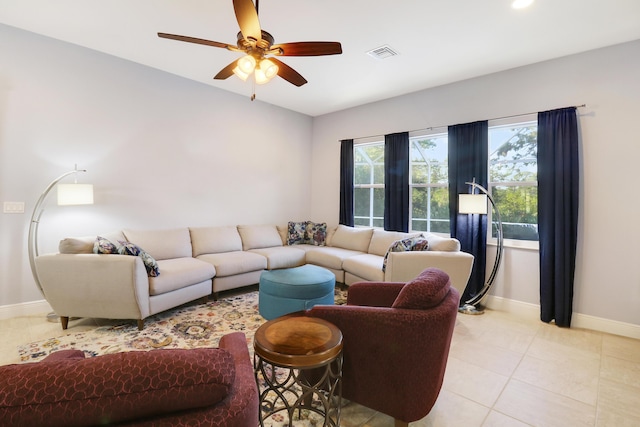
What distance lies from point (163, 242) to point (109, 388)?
3.44 m

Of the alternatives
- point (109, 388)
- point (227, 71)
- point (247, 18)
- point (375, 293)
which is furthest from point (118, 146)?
point (109, 388)

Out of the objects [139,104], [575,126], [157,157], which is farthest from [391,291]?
[139,104]

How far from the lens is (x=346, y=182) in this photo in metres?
5.34

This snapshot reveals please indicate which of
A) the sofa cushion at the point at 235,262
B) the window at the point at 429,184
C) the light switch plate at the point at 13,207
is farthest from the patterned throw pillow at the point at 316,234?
the light switch plate at the point at 13,207

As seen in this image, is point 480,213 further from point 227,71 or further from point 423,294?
point 227,71

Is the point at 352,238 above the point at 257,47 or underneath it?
underneath

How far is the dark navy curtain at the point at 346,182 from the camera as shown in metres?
5.30

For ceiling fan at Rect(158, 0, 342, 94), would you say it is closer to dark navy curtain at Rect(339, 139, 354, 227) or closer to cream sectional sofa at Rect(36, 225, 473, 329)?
cream sectional sofa at Rect(36, 225, 473, 329)

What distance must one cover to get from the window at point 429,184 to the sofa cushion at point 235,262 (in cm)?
237

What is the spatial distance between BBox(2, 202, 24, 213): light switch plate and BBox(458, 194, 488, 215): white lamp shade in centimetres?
482

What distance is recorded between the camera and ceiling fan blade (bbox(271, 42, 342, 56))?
85.6 inches

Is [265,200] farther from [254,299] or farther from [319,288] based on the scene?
[319,288]

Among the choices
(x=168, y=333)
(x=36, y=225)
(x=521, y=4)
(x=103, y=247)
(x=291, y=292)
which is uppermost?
(x=521, y=4)

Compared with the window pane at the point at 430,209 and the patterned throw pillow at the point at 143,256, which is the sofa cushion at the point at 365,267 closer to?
the window pane at the point at 430,209
